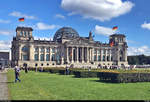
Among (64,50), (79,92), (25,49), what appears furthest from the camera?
(64,50)

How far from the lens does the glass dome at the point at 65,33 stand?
128 meters

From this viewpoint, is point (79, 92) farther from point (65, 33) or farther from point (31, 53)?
point (65, 33)

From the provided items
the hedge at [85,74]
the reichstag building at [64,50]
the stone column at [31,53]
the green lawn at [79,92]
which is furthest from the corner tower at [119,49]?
the green lawn at [79,92]

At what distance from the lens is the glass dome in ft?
419

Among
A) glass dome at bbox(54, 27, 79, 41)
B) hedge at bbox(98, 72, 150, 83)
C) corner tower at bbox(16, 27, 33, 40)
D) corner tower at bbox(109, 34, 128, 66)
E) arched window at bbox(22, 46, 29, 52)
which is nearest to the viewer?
hedge at bbox(98, 72, 150, 83)

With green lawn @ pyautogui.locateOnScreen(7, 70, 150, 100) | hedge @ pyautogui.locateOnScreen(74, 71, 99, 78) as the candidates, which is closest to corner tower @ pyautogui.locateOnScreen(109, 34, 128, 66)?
hedge @ pyautogui.locateOnScreen(74, 71, 99, 78)

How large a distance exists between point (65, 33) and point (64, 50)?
40.3ft

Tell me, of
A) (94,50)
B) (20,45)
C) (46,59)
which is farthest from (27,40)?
(94,50)

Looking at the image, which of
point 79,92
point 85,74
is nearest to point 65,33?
point 85,74

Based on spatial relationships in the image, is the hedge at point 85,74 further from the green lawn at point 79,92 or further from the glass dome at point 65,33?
the glass dome at point 65,33

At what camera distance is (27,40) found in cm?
11569

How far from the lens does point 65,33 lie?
128 metres

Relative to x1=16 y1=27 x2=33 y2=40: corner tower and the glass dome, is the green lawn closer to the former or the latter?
x1=16 y1=27 x2=33 y2=40: corner tower

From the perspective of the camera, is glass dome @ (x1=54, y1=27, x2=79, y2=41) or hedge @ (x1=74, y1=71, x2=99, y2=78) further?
glass dome @ (x1=54, y1=27, x2=79, y2=41)
